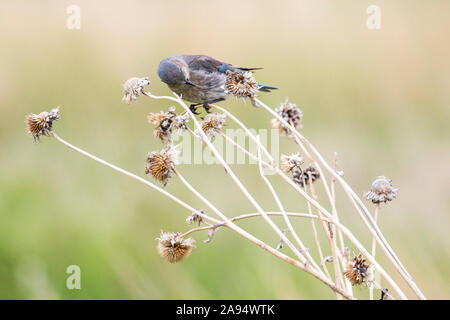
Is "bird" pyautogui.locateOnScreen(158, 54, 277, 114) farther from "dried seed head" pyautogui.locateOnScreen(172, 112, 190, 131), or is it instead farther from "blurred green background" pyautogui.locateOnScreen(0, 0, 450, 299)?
"dried seed head" pyautogui.locateOnScreen(172, 112, 190, 131)

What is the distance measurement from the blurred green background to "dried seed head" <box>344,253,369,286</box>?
155 centimetres

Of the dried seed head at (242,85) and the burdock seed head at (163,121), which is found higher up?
the dried seed head at (242,85)

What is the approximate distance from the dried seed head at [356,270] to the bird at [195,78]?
1.86 metres

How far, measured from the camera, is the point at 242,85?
2016mm

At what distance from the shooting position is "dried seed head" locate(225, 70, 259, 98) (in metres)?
2.02

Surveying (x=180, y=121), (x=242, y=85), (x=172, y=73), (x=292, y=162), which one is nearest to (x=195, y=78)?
(x=172, y=73)

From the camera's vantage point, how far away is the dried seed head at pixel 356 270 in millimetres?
1554

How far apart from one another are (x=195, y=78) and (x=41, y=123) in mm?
1639

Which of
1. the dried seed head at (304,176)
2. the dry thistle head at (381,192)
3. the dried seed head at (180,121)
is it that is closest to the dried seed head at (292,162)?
the dried seed head at (304,176)

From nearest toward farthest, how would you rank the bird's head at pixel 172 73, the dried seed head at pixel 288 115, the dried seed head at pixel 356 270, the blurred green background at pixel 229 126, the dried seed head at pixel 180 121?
the dried seed head at pixel 356 270 < the dried seed head at pixel 180 121 < the dried seed head at pixel 288 115 < the bird's head at pixel 172 73 < the blurred green background at pixel 229 126

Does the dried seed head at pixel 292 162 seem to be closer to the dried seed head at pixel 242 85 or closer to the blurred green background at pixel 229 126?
the dried seed head at pixel 242 85

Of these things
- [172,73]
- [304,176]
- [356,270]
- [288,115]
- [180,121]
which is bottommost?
[356,270]

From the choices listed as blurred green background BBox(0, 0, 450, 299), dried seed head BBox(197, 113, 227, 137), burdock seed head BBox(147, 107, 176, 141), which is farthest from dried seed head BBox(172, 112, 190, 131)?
blurred green background BBox(0, 0, 450, 299)

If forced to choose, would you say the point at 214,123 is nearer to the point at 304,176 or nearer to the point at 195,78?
the point at 304,176
